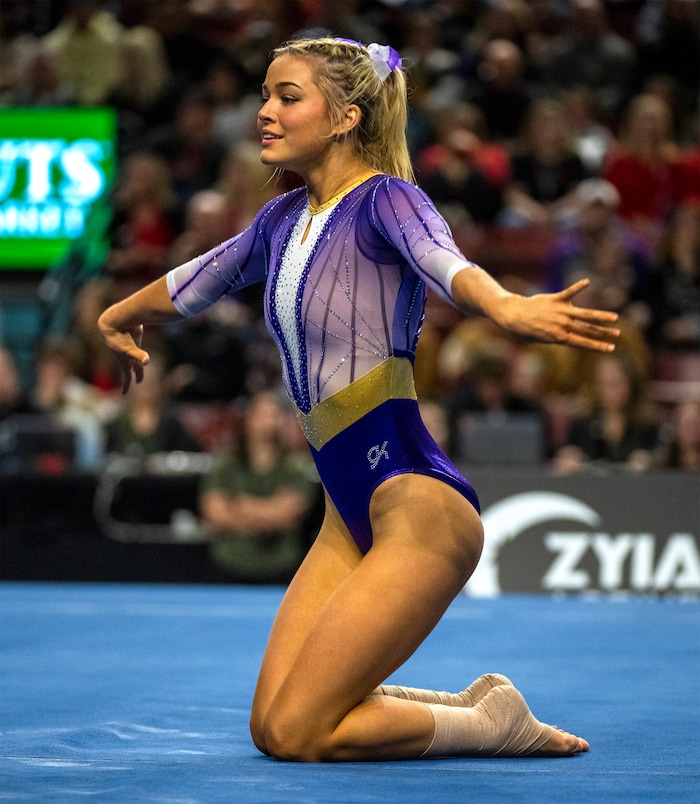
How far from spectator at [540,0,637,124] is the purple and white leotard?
8039 millimetres

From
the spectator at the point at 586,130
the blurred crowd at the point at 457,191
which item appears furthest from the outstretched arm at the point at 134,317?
the spectator at the point at 586,130

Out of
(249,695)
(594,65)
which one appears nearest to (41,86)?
(594,65)

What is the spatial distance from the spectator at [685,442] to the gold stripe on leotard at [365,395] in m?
4.29

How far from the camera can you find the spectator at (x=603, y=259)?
859 centimetres

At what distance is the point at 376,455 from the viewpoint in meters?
3.04

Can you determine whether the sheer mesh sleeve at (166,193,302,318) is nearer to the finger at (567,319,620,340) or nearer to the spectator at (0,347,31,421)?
the finger at (567,319,620,340)

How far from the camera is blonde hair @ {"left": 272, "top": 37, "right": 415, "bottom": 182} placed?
3102 mm

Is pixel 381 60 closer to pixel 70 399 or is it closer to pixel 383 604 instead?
→ pixel 383 604

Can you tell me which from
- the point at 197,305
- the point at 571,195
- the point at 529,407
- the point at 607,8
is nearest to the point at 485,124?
the point at 571,195

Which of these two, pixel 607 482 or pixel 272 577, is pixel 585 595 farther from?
pixel 272 577

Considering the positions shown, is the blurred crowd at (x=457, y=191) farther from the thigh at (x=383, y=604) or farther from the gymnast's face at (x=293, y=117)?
the thigh at (x=383, y=604)

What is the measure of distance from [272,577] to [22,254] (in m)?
4.05

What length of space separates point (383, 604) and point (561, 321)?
0.83m

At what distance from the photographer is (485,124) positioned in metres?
10.6
